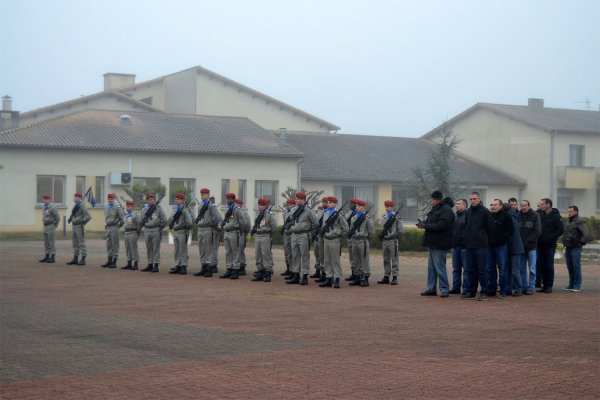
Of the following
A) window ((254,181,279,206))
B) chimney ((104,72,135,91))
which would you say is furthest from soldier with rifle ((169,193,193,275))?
chimney ((104,72,135,91))

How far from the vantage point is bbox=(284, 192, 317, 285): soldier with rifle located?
A: 2064 cm

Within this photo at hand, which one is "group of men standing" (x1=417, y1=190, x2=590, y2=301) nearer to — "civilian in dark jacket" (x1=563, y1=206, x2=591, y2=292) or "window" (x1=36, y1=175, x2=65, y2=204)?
"civilian in dark jacket" (x1=563, y1=206, x2=591, y2=292)

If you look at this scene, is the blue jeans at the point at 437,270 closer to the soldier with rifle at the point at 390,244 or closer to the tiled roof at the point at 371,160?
the soldier with rifle at the point at 390,244

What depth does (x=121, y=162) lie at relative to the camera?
46.4 meters

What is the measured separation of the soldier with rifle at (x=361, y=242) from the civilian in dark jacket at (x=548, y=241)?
3.56m

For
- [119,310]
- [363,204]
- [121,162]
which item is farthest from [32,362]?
[121,162]

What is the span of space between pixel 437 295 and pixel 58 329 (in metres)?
7.96

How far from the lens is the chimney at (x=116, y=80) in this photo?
64.6 meters

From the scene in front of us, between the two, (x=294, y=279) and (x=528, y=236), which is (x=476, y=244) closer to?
(x=528, y=236)

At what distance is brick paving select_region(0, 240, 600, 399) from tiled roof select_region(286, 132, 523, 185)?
34.3m

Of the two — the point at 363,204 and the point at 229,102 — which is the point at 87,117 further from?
the point at 363,204

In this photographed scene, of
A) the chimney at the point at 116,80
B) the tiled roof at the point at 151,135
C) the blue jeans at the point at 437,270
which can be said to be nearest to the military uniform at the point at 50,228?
the blue jeans at the point at 437,270

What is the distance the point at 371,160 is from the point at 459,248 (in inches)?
1521

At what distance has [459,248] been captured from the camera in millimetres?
18062
